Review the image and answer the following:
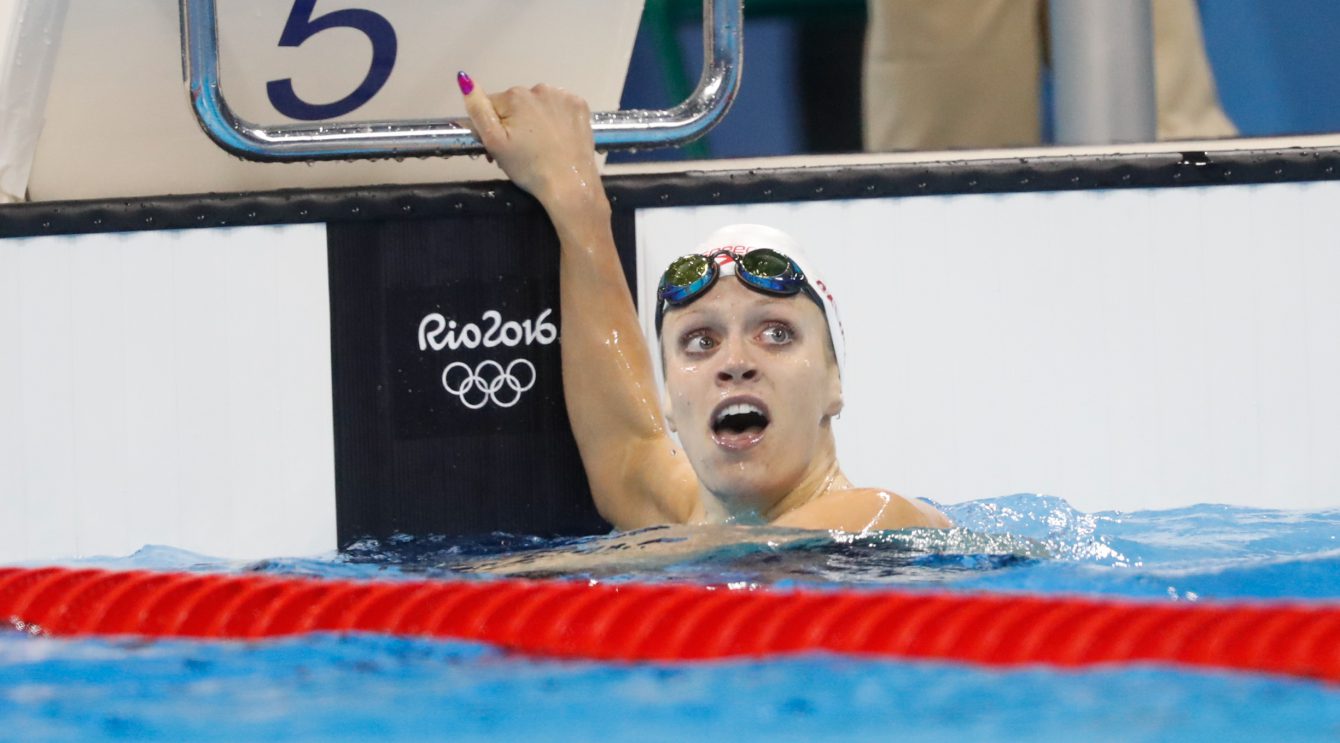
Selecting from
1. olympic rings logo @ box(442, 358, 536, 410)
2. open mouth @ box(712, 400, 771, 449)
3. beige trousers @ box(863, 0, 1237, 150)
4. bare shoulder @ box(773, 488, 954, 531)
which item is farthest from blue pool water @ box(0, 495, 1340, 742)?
Answer: beige trousers @ box(863, 0, 1237, 150)

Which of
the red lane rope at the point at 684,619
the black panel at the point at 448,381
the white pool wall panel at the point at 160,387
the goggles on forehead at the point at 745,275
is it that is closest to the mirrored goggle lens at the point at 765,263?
the goggles on forehead at the point at 745,275

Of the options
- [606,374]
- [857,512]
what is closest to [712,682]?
[857,512]

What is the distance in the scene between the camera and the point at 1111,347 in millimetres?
3035

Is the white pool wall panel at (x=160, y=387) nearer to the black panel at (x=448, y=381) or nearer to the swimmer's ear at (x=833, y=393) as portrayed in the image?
the black panel at (x=448, y=381)

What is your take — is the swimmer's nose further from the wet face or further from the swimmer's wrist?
the swimmer's wrist

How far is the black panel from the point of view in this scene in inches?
116

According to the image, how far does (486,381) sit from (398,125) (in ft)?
1.59

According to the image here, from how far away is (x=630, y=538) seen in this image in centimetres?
267

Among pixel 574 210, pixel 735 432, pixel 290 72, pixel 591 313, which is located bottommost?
pixel 735 432

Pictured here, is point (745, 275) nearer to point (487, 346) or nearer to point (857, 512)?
point (857, 512)

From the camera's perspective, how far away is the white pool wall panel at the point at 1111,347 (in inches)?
119

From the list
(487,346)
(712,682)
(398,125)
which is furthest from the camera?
(487,346)

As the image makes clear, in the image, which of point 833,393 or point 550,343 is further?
point 550,343

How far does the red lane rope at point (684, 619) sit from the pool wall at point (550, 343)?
584mm
